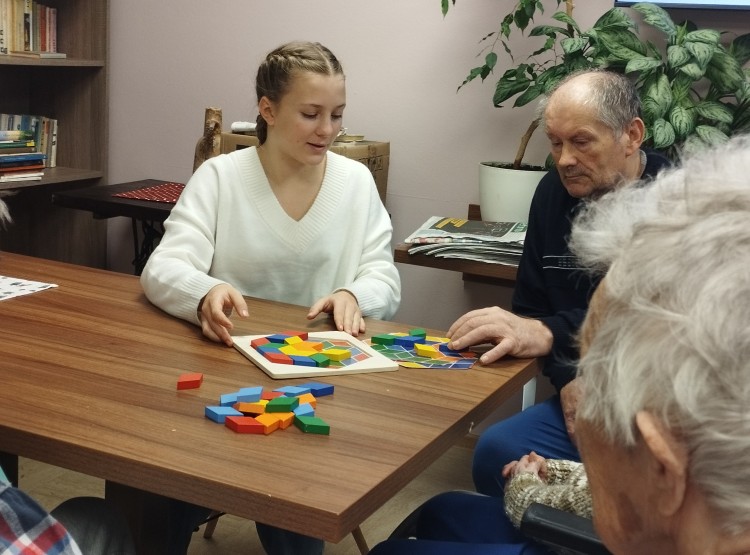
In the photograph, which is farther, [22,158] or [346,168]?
[22,158]

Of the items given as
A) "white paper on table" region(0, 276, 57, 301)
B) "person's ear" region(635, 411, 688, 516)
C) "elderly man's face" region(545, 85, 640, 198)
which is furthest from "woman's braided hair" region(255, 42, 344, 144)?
"person's ear" region(635, 411, 688, 516)

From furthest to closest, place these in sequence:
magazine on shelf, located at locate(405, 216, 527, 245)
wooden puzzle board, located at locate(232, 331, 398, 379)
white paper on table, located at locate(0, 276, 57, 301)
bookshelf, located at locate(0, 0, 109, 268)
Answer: bookshelf, located at locate(0, 0, 109, 268) → magazine on shelf, located at locate(405, 216, 527, 245) → white paper on table, located at locate(0, 276, 57, 301) → wooden puzzle board, located at locate(232, 331, 398, 379)

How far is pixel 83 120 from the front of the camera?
13.5 feet

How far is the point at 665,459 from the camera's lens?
27.7 inches

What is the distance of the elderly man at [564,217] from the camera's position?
7.50 ft

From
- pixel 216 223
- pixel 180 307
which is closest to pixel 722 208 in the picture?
pixel 180 307

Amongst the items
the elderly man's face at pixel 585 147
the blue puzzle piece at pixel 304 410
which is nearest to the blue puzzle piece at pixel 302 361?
the blue puzzle piece at pixel 304 410

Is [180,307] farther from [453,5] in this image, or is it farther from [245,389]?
[453,5]

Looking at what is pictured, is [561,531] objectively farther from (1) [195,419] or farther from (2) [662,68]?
(2) [662,68]

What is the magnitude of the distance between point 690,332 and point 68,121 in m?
3.85

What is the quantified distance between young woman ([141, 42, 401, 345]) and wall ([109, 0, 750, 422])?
123 centimetres

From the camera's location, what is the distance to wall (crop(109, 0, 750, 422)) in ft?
Result: 11.4

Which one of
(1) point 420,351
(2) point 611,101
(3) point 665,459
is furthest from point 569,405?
(3) point 665,459

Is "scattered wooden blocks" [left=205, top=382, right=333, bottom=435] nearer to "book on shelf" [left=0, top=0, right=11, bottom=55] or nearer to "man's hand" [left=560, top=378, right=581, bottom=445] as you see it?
"man's hand" [left=560, top=378, right=581, bottom=445]
